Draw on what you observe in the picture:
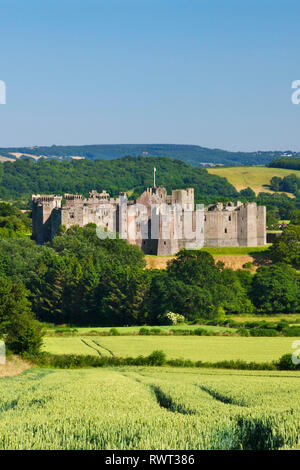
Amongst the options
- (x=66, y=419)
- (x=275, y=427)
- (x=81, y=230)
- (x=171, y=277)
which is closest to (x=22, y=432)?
(x=66, y=419)

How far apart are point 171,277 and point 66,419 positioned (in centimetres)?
4830

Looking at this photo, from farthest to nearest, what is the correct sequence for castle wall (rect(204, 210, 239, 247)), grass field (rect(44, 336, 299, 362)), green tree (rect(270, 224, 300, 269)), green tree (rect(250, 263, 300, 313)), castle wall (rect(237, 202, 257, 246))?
castle wall (rect(237, 202, 257, 246)) < castle wall (rect(204, 210, 239, 247)) < green tree (rect(270, 224, 300, 269)) < green tree (rect(250, 263, 300, 313)) < grass field (rect(44, 336, 299, 362))

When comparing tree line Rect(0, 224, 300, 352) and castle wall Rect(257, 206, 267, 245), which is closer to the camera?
tree line Rect(0, 224, 300, 352)

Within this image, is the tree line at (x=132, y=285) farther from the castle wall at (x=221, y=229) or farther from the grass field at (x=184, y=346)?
the grass field at (x=184, y=346)

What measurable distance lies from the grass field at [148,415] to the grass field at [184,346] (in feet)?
43.9

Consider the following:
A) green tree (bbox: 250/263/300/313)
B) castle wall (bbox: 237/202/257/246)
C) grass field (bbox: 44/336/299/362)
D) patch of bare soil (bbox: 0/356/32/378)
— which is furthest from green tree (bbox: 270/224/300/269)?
patch of bare soil (bbox: 0/356/32/378)

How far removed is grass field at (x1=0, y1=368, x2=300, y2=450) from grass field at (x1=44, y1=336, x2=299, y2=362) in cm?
1338

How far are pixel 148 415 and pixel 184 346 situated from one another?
26740 mm

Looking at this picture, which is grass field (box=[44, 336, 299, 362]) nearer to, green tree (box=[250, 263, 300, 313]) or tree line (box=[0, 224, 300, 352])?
tree line (box=[0, 224, 300, 352])

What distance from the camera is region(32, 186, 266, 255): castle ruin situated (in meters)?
80.2

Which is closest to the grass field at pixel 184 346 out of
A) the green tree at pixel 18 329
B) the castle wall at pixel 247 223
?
the green tree at pixel 18 329

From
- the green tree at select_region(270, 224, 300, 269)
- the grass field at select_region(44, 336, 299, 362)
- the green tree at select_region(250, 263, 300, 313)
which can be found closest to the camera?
the grass field at select_region(44, 336, 299, 362)

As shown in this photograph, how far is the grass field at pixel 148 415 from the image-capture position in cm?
1714
